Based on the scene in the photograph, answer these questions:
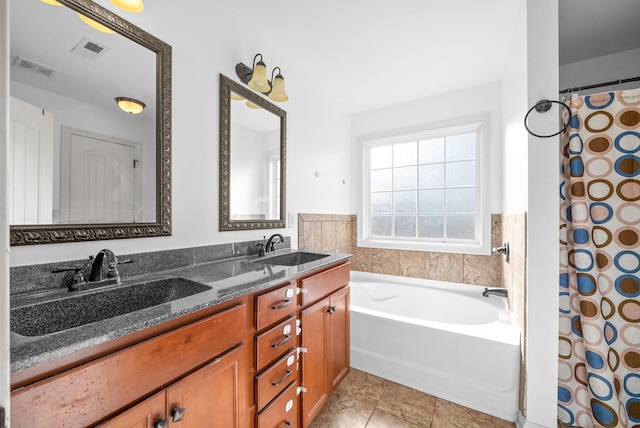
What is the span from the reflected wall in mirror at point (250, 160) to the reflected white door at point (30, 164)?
756 mm

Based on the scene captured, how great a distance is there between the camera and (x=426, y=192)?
293 centimetres

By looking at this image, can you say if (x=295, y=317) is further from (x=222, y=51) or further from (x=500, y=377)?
(x=222, y=51)

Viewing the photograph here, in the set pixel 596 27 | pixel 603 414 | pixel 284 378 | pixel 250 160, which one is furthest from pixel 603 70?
pixel 284 378

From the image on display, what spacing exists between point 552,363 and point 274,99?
7.35ft

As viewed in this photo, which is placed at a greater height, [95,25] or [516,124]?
[95,25]

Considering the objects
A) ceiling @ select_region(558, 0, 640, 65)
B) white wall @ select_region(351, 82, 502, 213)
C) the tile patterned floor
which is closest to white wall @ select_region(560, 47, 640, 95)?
ceiling @ select_region(558, 0, 640, 65)

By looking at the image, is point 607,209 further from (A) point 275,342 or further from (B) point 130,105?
(B) point 130,105

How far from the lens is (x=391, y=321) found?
194cm

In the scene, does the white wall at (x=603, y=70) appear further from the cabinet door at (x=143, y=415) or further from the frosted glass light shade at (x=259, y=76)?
the cabinet door at (x=143, y=415)

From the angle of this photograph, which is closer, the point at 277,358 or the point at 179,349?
the point at 179,349

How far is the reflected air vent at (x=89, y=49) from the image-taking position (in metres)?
1.03

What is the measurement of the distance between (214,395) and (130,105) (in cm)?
124

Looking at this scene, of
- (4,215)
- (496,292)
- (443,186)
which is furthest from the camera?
(443,186)

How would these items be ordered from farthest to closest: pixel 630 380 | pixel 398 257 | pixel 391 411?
pixel 398 257, pixel 391 411, pixel 630 380
